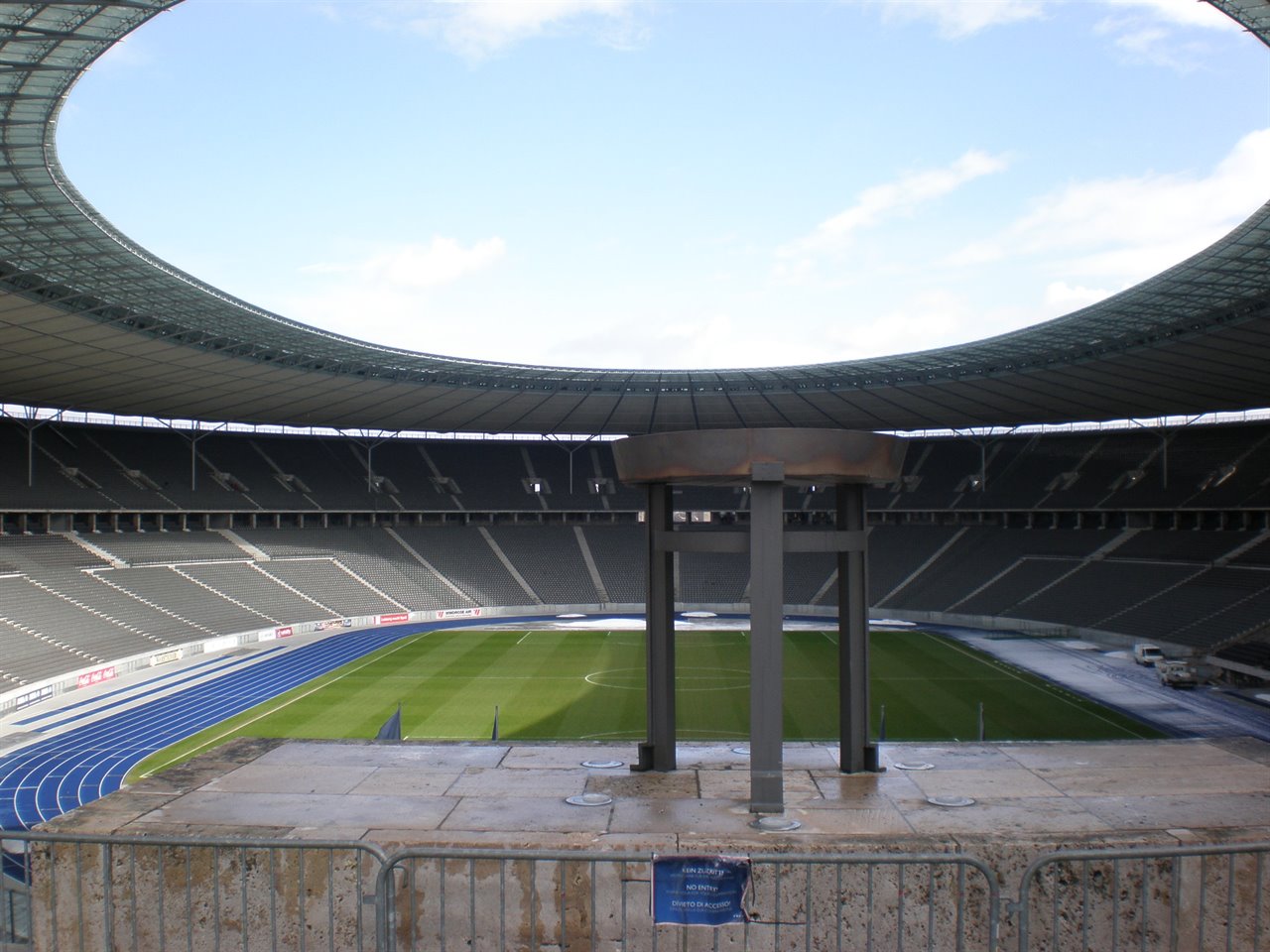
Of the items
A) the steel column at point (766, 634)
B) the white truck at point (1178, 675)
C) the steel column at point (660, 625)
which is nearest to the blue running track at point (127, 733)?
the steel column at point (660, 625)

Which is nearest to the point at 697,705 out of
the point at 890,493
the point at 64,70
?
the point at 64,70

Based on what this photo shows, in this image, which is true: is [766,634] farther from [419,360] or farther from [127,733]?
[419,360]

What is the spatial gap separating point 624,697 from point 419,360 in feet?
65.9

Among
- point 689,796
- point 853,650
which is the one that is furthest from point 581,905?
point 853,650

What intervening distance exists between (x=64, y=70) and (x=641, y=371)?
32592mm

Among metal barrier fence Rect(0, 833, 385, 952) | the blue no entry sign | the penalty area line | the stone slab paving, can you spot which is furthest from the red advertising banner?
the blue no entry sign

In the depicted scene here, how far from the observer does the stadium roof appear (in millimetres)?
23312

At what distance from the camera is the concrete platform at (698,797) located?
30.8 ft

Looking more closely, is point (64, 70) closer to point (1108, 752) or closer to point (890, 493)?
point (1108, 752)

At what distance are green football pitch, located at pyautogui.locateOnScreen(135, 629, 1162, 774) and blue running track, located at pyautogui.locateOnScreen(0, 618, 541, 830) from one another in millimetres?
1020

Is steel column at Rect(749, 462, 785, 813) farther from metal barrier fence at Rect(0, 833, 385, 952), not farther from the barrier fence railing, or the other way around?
metal barrier fence at Rect(0, 833, 385, 952)

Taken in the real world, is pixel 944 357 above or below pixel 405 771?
above

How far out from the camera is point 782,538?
12.1 m

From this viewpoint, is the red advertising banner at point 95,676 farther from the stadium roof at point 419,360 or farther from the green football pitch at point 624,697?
→ the stadium roof at point 419,360
